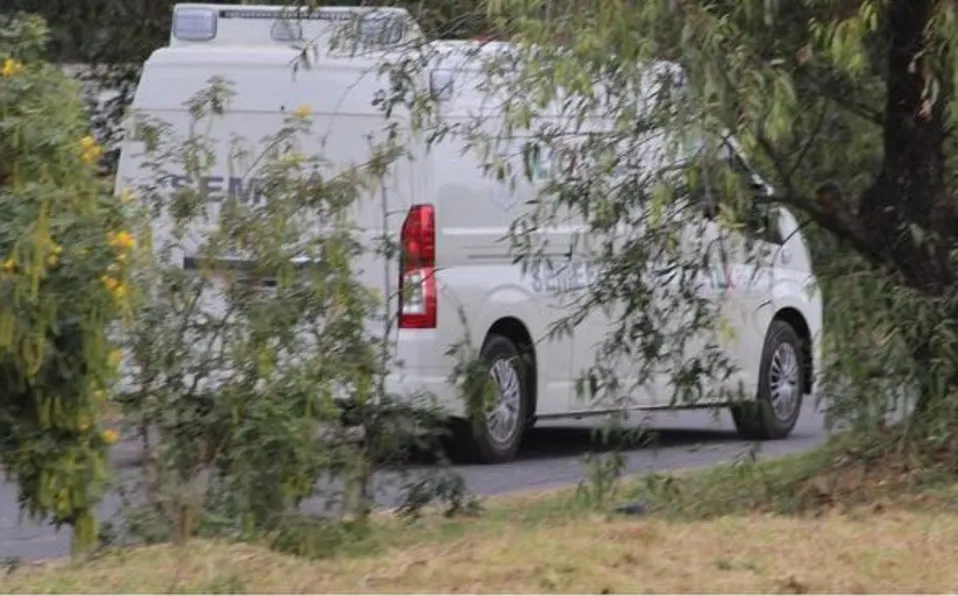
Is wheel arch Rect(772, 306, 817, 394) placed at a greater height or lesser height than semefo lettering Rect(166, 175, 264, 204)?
lesser

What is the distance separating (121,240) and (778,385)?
9.10 m

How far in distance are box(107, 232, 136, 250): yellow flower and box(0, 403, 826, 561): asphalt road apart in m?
1.86

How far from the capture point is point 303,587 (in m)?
7.28

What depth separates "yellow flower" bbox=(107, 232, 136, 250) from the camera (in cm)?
688

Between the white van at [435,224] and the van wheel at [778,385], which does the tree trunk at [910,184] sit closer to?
the white van at [435,224]

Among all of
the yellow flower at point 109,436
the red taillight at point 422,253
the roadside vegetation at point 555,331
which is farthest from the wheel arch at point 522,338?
the yellow flower at point 109,436

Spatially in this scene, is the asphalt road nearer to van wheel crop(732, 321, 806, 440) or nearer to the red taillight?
van wheel crop(732, 321, 806, 440)

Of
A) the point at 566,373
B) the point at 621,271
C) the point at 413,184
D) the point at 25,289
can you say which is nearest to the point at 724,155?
the point at 621,271

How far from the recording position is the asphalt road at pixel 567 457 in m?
10.4

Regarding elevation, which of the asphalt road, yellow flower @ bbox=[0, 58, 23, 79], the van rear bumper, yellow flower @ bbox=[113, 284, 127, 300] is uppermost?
yellow flower @ bbox=[0, 58, 23, 79]

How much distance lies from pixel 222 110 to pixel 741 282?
11.2 ft

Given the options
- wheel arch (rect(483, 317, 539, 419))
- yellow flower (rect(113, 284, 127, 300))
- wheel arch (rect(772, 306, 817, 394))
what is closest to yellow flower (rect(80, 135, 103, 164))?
yellow flower (rect(113, 284, 127, 300))

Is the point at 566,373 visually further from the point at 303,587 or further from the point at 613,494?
the point at 303,587

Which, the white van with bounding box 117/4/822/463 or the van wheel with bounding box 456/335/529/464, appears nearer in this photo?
the white van with bounding box 117/4/822/463
